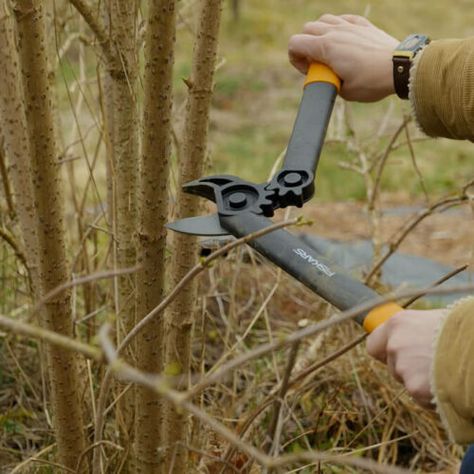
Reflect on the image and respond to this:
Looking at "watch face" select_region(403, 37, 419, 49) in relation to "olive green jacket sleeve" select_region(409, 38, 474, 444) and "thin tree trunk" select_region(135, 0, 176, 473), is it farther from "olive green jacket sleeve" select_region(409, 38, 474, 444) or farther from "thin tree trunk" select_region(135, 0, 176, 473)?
"thin tree trunk" select_region(135, 0, 176, 473)

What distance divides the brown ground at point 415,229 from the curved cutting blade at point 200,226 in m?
3.42

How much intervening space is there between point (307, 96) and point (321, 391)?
1.18 metres

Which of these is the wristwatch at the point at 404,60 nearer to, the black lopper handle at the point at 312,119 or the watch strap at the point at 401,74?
the watch strap at the point at 401,74

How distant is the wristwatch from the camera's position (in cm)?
174

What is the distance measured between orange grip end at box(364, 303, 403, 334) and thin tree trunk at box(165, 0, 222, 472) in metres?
0.55

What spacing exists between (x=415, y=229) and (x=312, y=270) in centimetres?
428

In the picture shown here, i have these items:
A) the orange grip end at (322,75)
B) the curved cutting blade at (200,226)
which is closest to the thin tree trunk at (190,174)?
the orange grip end at (322,75)

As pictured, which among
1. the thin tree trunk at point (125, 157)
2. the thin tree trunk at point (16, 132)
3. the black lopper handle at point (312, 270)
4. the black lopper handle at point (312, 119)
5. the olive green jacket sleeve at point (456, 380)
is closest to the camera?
the olive green jacket sleeve at point (456, 380)

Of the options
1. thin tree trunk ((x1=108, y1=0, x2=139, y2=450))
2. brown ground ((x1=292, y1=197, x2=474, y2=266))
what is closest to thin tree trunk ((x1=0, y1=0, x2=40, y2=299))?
thin tree trunk ((x1=108, y1=0, x2=139, y2=450))

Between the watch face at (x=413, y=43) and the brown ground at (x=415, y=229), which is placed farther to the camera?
the brown ground at (x=415, y=229)

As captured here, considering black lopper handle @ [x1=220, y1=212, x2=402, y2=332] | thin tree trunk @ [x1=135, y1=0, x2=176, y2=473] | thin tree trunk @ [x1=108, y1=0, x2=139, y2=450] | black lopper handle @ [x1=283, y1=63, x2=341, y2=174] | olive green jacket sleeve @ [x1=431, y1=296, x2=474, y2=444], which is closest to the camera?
olive green jacket sleeve @ [x1=431, y1=296, x2=474, y2=444]

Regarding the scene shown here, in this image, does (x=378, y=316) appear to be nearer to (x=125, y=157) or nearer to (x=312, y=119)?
(x=312, y=119)

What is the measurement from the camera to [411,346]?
1237mm

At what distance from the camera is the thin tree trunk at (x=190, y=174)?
177 centimetres
